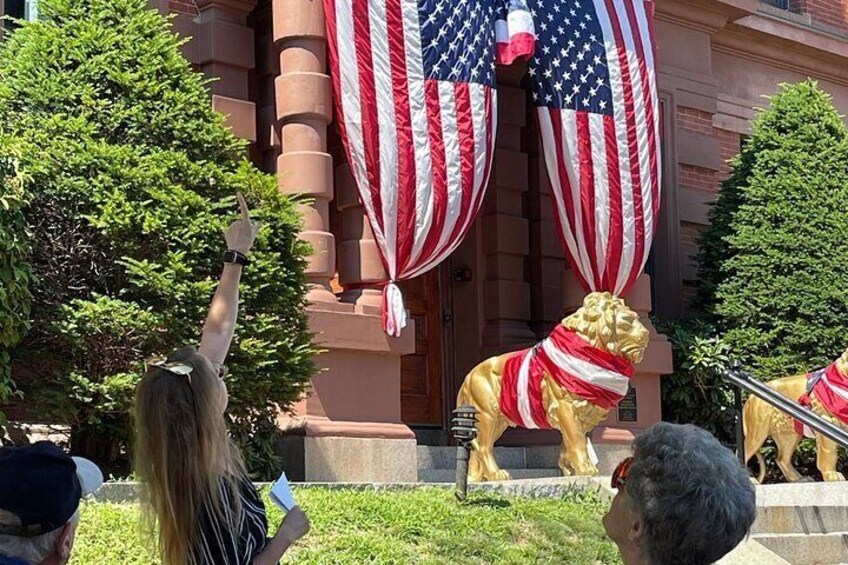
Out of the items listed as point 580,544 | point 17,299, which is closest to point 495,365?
point 580,544

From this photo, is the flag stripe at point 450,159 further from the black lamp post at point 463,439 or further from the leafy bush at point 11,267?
the leafy bush at point 11,267

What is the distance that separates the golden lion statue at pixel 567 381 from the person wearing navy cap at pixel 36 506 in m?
8.83

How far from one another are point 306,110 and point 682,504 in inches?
387

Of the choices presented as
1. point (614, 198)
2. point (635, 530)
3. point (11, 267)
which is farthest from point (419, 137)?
point (635, 530)

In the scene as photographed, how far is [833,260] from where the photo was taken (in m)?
16.5

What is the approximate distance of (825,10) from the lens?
21094 mm

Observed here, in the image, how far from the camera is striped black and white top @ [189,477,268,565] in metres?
4.20

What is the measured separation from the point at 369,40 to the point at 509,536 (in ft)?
17.6

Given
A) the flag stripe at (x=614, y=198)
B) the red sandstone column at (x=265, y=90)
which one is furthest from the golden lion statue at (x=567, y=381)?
the red sandstone column at (x=265, y=90)

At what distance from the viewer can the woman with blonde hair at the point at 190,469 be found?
165 inches

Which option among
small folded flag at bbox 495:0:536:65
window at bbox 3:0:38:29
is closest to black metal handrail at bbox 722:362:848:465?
small folded flag at bbox 495:0:536:65

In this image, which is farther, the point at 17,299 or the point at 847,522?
the point at 847,522

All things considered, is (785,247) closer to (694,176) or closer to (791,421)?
(694,176)

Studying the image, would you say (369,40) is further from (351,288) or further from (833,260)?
(833,260)
